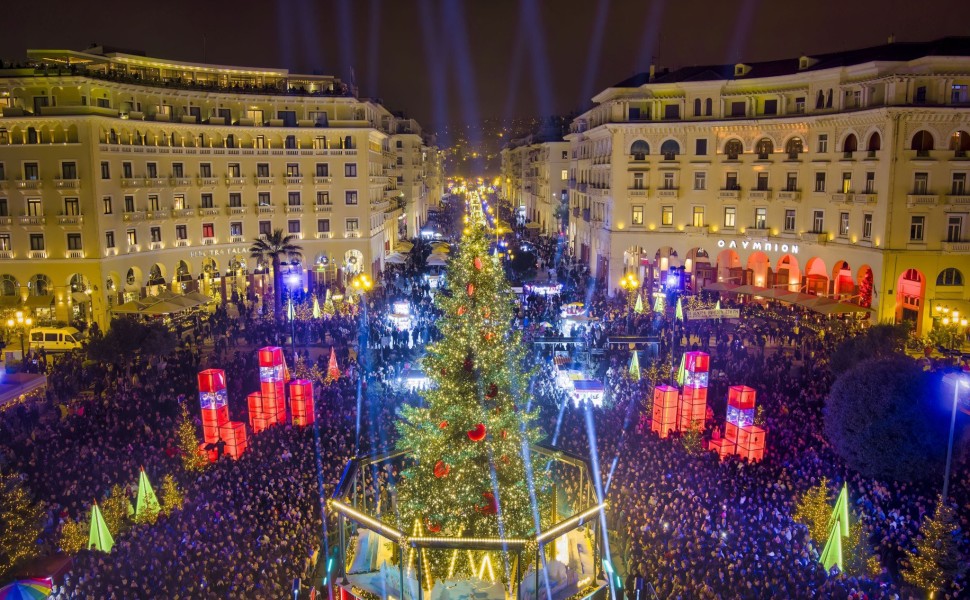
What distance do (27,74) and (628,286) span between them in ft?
117

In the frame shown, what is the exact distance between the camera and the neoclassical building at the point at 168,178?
42.3 m

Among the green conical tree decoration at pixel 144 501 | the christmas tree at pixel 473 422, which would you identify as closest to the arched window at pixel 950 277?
the christmas tree at pixel 473 422

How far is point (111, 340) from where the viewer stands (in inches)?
1245

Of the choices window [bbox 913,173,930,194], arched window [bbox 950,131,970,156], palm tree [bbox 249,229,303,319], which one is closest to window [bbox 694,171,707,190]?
window [bbox 913,173,930,194]

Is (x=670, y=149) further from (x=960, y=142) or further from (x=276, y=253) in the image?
(x=276, y=253)

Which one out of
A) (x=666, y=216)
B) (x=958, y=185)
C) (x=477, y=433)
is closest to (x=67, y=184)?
(x=477, y=433)

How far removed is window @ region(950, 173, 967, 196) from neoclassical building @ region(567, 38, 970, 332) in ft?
0.20

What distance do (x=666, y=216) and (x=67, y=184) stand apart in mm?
35729

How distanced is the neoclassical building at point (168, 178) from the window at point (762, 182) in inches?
1035

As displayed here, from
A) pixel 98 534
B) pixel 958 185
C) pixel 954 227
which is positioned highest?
pixel 958 185

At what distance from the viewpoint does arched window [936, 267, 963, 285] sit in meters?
39.0

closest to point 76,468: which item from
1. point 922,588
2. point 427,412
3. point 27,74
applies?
point 427,412

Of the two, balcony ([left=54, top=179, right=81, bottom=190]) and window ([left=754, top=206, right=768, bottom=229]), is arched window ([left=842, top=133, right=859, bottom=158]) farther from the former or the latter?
balcony ([left=54, top=179, right=81, bottom=190])

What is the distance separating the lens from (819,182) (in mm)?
45000
